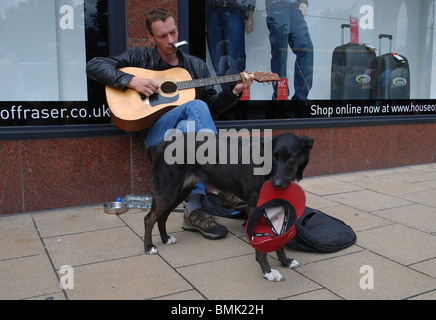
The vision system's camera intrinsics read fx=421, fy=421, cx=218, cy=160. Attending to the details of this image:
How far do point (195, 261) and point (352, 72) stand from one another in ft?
14.6

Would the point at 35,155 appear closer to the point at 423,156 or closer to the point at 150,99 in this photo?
the point at 150,99

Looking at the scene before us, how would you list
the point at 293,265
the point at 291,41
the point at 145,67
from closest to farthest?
the point at 293,265 < the point at 145,67 < the point at 291,41

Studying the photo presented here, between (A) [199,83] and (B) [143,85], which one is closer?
(B) [143,85]

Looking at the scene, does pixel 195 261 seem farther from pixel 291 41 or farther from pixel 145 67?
pixel 291 41

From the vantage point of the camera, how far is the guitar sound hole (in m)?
3.74

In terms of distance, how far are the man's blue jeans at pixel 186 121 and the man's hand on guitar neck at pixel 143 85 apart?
24 centimetres

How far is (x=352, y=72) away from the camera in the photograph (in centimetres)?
629

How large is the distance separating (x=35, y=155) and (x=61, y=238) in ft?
3.39

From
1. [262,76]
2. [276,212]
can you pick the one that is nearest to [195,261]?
[276,212]

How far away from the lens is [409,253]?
10.0 ft

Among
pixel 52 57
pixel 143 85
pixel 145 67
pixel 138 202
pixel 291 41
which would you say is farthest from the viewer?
pixel 291 41

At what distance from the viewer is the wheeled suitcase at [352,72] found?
6160 millimetres

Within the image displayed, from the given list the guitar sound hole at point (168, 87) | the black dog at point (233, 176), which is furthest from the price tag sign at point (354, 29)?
the black dog at point (233, 176)
